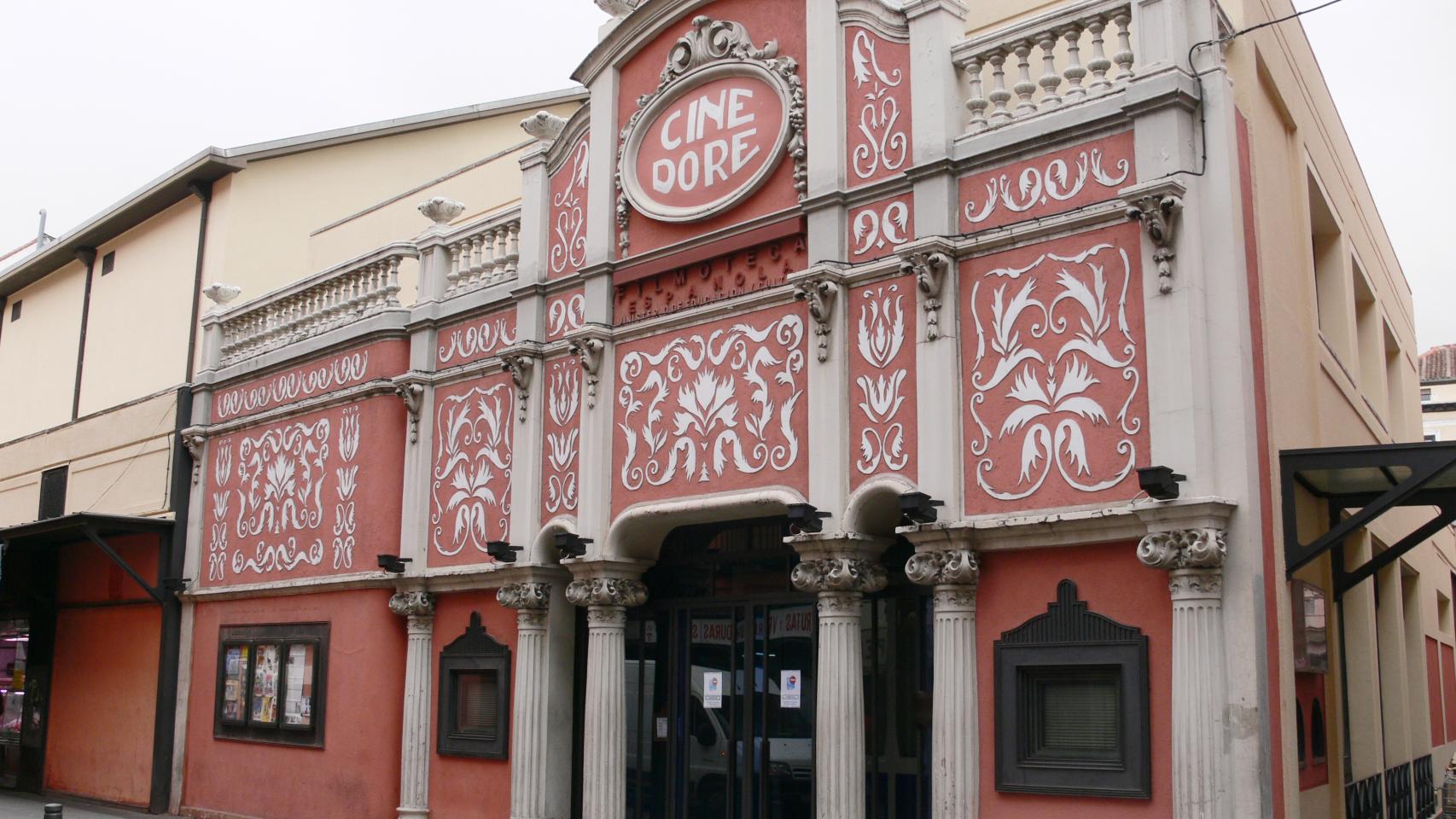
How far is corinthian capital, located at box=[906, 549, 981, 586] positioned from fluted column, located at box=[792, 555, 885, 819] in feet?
2.43

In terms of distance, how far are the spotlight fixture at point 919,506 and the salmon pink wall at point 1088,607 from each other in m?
0.53

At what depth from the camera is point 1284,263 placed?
1168cm

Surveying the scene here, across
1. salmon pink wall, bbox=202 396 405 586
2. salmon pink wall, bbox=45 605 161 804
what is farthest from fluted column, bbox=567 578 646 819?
salmon pink wall, bbox=45 605 161 804

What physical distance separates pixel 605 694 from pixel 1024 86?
673cm

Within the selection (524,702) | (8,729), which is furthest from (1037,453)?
(8,729)

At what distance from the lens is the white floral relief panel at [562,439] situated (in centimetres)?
1418

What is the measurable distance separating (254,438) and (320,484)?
2067 millimetres

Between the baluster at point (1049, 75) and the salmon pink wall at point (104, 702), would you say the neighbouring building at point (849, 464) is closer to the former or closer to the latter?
the baluster at point (1049, 75)

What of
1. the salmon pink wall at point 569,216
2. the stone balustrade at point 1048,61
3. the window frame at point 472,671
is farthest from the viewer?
the salmon pink wall at point 569,216

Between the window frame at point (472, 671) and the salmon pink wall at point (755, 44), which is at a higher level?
the salmon pink wall at point (755, 44)

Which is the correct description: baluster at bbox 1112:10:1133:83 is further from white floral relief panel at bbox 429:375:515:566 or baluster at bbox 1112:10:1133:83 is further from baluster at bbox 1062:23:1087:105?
white floral relief panel at bbox 429:375:515:566

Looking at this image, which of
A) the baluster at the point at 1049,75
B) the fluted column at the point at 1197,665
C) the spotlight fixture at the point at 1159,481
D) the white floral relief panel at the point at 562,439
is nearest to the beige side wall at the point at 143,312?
the white floral relief panel at the point at 562,439

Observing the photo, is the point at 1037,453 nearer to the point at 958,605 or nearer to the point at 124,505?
the point at 958,605

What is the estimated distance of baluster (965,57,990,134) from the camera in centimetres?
1145
